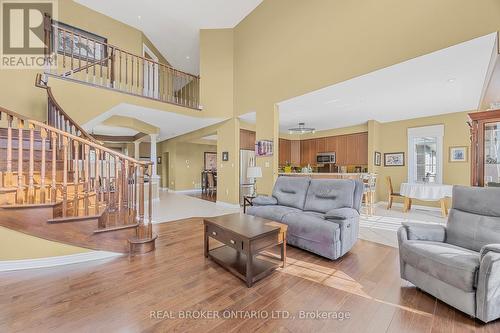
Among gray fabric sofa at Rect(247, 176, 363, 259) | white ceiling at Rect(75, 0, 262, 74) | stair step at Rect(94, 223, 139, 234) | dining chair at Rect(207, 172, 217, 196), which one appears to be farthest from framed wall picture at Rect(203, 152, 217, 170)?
stair step at Rect(94, 223, 139, 234)

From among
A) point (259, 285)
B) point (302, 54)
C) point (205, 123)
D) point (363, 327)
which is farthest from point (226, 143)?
point (363, 327)

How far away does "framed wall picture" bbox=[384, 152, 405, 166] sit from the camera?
687cm

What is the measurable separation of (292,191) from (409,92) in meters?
3.18

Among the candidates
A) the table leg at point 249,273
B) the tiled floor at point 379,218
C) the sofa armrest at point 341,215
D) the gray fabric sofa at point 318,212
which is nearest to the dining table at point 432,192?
the tiled floor at point 379,218

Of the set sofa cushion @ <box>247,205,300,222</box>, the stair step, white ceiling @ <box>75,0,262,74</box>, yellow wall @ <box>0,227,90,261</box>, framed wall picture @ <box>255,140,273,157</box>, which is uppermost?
white ceiling @ <box>75,0,262,74</box>

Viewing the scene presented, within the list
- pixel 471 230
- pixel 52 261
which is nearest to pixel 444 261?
pixel 471 230

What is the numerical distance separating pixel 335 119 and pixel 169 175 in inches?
325

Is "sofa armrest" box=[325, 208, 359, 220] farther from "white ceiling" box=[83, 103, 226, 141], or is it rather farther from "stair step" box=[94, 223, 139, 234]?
"white ceiling" box=[83, 103, 226, 141]

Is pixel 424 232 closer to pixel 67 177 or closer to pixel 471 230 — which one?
pixel 471 230

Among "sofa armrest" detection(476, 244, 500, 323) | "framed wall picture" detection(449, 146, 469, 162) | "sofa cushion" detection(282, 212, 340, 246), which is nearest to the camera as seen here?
"sofa armrest" detection(476, 244, 500, 323)

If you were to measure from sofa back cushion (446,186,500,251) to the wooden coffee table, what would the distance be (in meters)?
1.82

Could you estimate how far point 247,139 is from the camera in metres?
7.25

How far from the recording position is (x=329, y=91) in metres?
4.35

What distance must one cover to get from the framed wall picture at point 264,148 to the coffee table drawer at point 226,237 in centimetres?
301
